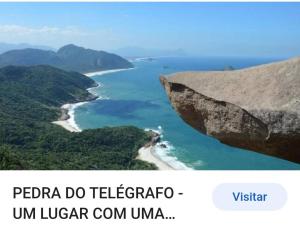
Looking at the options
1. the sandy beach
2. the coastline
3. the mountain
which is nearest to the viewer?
the coastline

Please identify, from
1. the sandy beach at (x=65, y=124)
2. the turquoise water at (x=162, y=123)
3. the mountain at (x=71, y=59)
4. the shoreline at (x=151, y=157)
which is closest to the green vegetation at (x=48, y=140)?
the shoreline at (x=151, y=157)

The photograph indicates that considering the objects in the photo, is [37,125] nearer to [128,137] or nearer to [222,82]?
[128,137]

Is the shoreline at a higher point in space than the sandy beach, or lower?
higher

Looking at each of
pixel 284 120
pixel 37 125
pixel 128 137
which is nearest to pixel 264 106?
pixel 284 120

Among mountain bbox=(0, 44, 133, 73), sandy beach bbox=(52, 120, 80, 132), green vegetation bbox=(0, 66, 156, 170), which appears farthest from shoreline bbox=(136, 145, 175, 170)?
mountain bbox=(0, 44, 133, 73)

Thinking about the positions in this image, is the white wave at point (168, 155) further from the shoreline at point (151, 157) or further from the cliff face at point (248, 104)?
the cliff face at point (248, 104)

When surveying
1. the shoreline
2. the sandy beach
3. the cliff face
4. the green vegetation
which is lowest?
the sandy beach

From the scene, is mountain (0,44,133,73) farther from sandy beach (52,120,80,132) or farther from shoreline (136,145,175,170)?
shoreline (136,145,175,170)
